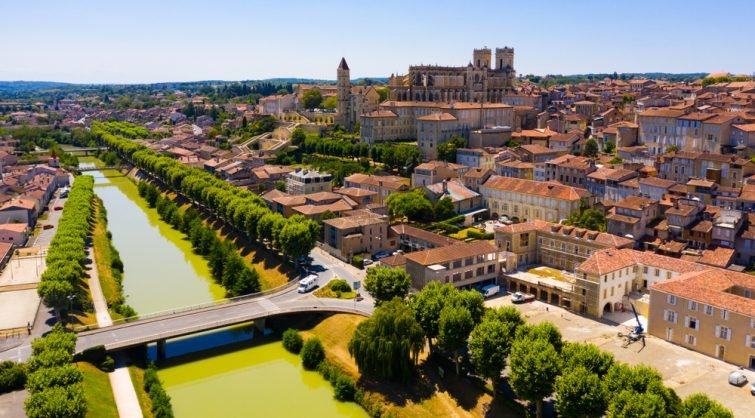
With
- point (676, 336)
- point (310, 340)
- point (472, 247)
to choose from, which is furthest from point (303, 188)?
point (676, 336)

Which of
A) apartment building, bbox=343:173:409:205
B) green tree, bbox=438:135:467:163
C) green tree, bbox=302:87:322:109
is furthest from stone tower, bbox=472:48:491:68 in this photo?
apartment building, bbox=343:173:409:205

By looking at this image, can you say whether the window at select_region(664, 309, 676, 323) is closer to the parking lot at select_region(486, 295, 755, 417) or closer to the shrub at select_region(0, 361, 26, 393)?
the parking lot at select_region(486, 295, 755, 417)

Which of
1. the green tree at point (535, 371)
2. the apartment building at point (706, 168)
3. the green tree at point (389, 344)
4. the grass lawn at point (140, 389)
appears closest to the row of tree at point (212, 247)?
the grass lawn at point (140, 389)

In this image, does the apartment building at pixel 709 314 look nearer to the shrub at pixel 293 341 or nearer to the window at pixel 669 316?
the window at pixel 669 316

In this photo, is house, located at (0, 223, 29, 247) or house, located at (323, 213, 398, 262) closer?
house, located at (323, 213, 398, 262)

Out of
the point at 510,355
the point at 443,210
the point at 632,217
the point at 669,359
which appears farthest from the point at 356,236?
the point at 669,359

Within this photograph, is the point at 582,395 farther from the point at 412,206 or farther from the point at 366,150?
the point at 366,150
